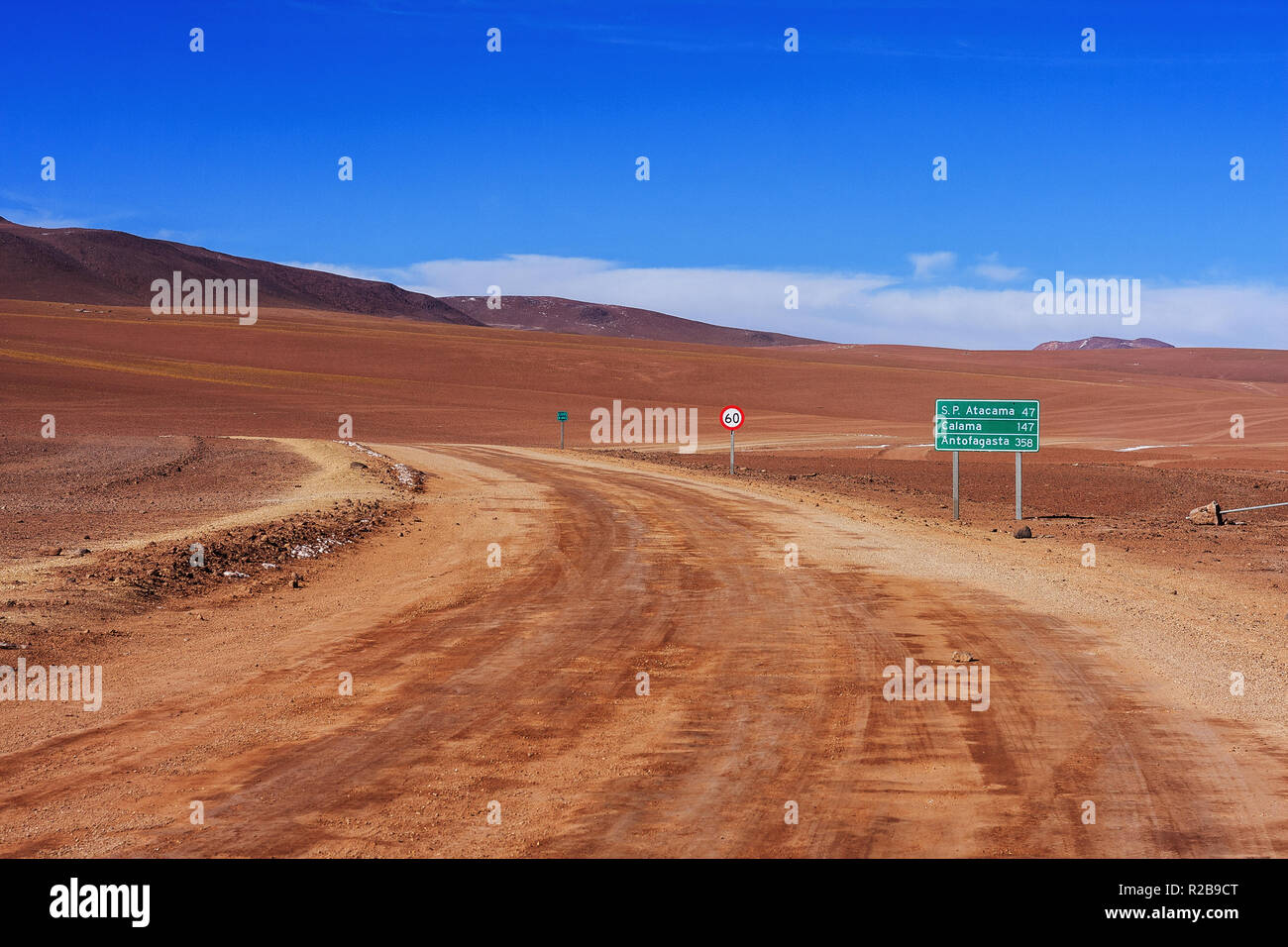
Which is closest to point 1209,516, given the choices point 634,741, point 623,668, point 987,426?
point 987,426

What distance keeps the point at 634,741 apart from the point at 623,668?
219 centimetres

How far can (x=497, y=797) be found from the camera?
623 cm

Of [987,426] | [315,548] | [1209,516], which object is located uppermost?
[987,426]

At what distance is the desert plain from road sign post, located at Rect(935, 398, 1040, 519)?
5.87 feet

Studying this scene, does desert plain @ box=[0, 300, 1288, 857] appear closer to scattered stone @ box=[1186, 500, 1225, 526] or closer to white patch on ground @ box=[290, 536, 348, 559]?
white patch on ground @ box=[290, 536, 348, 559]

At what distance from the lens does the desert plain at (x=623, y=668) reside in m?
5.89

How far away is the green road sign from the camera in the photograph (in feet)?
78.5

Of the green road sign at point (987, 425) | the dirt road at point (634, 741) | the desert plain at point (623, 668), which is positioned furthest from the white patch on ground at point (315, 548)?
the green road sign at point (987, 425)

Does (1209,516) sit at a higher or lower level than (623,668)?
higher

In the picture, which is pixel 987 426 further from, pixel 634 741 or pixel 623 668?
pixel 634 741

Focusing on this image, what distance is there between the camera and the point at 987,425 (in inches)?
949
